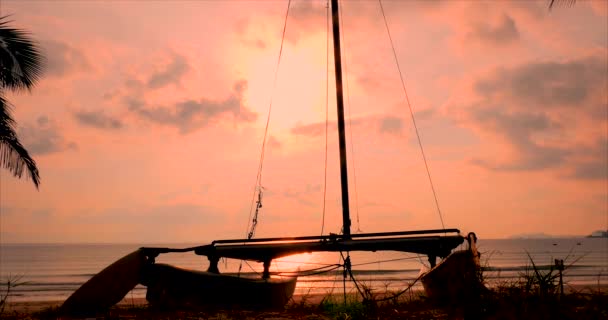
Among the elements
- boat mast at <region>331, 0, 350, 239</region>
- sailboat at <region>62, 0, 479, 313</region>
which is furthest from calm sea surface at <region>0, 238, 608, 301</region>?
boat mast at <region>331, 0, 350, 239</region>

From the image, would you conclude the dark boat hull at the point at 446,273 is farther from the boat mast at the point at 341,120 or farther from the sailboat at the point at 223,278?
the boat mast at the point at 341,120

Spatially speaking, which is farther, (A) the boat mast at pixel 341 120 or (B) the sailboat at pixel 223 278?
(A) the boat mast at pixel 341 120

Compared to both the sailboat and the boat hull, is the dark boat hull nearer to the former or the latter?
the sailboat

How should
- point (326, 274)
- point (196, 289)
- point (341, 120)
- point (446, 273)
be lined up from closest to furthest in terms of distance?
1. point (446, 273)
2. point (196, 289)
3. point (341, 120)
4. point (326, 274)

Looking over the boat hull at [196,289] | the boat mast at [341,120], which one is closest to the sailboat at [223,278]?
the boat hull at [196,289]

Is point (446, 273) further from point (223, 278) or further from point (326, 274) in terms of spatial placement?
point (326, 274)

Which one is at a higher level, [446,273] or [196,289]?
[446,273]

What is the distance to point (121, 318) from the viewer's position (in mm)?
10016

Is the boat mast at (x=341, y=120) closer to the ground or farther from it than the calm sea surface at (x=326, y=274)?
farther from it

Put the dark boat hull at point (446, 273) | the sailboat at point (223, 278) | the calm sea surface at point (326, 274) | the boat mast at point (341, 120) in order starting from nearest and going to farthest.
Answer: the dark boat hull at point (446, 273) < the sailboat at point (223, 278) < the boat mast at point (341, 120) < the calm sea surface at point (326, 274)

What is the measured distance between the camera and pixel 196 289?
39.8 ft

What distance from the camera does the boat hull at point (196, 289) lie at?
1201 centimetres

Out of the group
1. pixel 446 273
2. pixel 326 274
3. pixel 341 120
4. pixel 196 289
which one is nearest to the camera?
pixel 446 273

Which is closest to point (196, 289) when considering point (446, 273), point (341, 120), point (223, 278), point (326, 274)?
point (223, 278)
